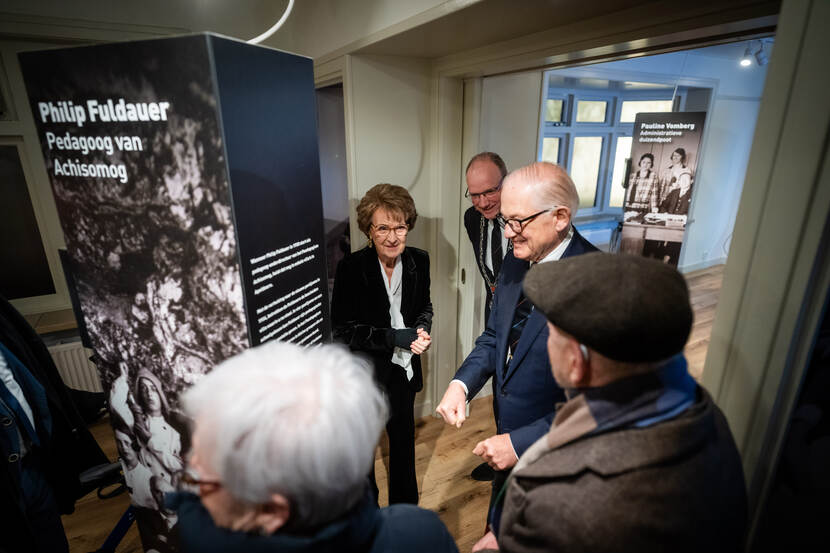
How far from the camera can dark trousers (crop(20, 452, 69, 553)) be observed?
Result: 4.56ft

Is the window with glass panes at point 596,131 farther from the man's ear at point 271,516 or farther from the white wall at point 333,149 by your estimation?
the man's ear at point 271,516

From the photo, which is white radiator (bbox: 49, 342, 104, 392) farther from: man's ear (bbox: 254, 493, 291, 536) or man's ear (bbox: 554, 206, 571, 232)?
man's ear (bbox: 554, 206, 571, 232)

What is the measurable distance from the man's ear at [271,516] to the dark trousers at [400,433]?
1337mm

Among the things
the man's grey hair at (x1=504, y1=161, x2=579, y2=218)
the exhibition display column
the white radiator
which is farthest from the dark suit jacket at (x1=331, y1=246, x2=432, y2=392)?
the white radiator

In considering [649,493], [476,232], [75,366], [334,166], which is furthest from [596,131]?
[75,366]

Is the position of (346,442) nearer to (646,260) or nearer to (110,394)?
(646,260)

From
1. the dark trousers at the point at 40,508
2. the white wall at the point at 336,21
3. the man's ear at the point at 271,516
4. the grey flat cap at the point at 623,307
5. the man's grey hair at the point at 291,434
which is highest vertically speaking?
the white wall at the point at 336,21

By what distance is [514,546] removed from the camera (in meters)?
0.81

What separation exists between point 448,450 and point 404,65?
239 centimetres

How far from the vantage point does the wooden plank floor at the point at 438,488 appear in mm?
2080

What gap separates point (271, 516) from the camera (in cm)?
65

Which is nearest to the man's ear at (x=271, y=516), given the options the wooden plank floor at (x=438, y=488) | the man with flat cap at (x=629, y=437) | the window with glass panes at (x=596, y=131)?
the man with flat cap at (x=629, y=437)

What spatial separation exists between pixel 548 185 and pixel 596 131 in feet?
19.4

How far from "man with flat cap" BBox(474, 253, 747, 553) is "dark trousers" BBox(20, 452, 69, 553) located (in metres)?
1.63
